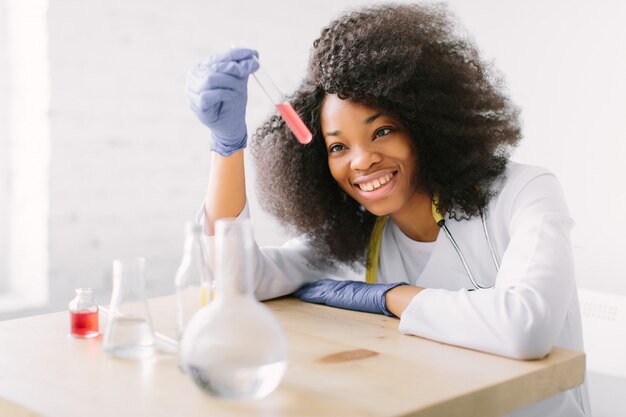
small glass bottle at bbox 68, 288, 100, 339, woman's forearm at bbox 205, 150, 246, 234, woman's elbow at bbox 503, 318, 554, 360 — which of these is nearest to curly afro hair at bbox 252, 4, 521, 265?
woman's forearm at bbox 205, 150, 246, 234

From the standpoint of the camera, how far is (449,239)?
5.15 ft

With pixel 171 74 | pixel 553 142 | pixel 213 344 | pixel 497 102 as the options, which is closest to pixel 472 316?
pixel 213 344

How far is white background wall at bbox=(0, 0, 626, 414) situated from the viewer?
2758 millimetres

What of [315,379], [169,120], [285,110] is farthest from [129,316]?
[169,120]

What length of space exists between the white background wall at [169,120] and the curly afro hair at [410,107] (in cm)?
123

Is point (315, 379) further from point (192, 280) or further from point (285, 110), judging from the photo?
point (285, 110)

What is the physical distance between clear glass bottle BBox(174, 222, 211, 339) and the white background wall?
1.99 m

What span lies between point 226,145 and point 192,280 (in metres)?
0.67

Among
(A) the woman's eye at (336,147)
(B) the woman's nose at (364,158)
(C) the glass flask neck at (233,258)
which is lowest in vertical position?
(C) the glass flask neck at (233,258)

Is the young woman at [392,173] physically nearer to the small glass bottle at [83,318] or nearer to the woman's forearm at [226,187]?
the woman's forearm at [226,187]

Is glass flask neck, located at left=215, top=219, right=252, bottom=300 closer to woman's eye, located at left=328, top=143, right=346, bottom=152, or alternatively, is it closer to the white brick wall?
woman's eye, located at left=328, top=143, right=346, bottom=152

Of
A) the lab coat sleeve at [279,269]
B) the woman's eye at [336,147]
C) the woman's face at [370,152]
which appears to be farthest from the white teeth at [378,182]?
the lab coat sleeve at [279,269]

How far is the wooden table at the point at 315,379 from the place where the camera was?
82 cm

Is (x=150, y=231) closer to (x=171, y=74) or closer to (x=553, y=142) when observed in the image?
(x=171, y=74)
